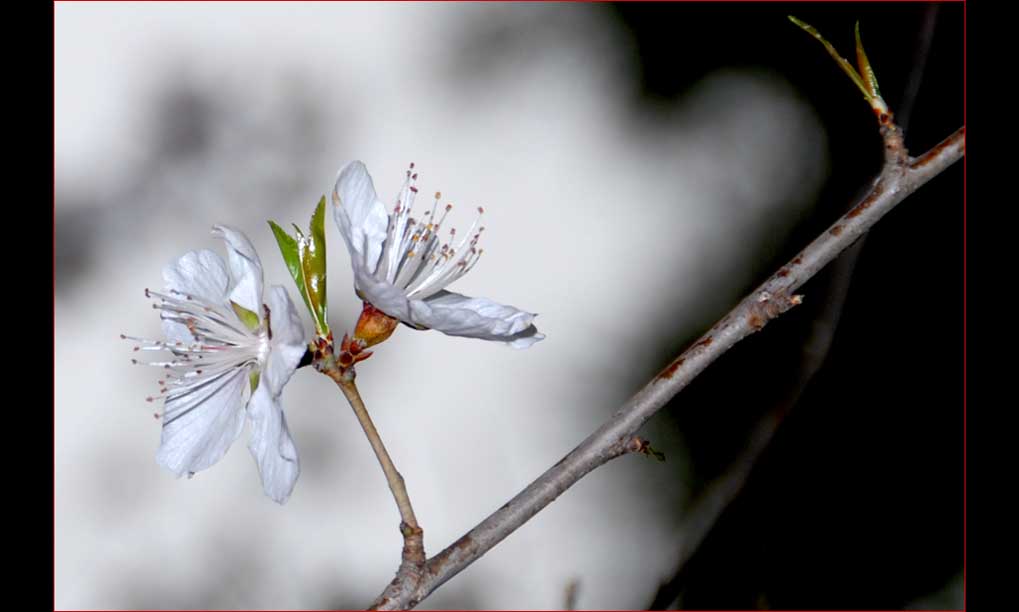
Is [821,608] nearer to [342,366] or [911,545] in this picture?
[911,545]

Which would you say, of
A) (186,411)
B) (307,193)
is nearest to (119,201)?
(307,193)

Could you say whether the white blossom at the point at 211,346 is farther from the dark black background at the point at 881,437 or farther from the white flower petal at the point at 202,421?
the dark black background at the point at 881,437

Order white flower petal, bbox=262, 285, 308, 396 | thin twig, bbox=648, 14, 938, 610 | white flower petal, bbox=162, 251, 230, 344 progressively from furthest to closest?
thin twig, bbox=648, 14, 938, 610 → white flower petal, bbox=162, 251, 230, 344 → white flower petal, bbox=262, 285, 308, 396

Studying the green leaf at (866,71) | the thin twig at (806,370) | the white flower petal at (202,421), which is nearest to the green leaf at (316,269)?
the white flower petal at (202,421)

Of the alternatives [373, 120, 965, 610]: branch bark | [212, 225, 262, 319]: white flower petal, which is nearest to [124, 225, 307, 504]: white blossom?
[212, 225, 262, 319]: white flower petal

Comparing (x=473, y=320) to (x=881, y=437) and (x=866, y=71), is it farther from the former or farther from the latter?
(x=881, y=437)

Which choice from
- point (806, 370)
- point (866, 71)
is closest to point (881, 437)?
point (806, 370)

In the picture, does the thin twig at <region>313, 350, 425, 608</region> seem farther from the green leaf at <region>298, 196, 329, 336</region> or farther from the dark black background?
the dark black background
